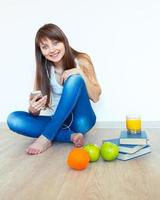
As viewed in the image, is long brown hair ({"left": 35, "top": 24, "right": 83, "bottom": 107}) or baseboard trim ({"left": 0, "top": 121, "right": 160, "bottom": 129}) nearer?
long brown hair ({"left": 35, "top": 24, "right": 83, "bottom": 107})

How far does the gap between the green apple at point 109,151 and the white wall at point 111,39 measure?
0.93 metres

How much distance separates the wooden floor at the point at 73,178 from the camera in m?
1.01

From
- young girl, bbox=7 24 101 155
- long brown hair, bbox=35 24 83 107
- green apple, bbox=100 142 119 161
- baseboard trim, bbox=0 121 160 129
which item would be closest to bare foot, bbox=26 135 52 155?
young girl, bbox=7 24 101 155

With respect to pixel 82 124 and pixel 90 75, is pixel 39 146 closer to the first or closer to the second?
pixel 82 124

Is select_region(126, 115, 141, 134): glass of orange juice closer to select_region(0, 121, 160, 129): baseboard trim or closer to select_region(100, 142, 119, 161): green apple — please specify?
select_region(100, 142, 119, 161): green apple

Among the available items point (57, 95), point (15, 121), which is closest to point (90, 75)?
point (57, 95)

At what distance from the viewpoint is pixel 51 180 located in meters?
1.17

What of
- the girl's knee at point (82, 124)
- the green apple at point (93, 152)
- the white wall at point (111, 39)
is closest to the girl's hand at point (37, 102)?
the girl's knee at point (82, 124)

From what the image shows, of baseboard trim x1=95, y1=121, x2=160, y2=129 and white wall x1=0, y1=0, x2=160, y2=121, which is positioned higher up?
white wall x1=0, y1=0, x2=160, y2=121

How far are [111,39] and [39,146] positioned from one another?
1.00 m

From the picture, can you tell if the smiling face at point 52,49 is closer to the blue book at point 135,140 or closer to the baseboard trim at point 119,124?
the blue book at point 135,140

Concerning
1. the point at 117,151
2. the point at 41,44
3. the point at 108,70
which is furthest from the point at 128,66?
the point at 117,151

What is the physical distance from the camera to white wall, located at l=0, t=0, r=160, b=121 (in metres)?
2.18

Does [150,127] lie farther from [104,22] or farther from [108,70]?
[104,22]
